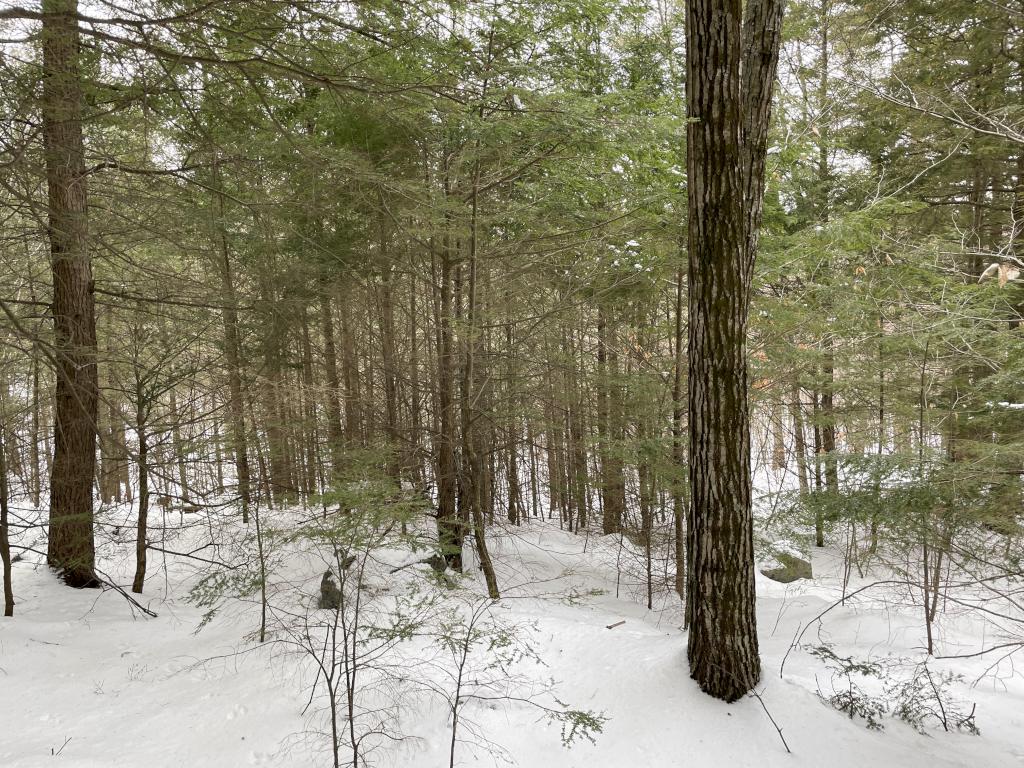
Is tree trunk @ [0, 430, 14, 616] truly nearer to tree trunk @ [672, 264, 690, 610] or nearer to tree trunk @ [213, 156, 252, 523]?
tree trunk @ [213, 156, 252, 523]

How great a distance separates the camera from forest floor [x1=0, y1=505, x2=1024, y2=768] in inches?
151

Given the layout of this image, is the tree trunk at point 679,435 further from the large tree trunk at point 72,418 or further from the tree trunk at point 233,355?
the large tree trunk at point 72,418

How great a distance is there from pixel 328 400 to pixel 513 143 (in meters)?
4.28

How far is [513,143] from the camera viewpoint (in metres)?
6.31

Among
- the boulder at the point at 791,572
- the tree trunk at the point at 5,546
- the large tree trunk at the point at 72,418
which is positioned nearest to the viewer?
the tree trunk at the point at 5,546

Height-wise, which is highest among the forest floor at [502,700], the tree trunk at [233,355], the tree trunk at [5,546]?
the tree trunk at [233,355]

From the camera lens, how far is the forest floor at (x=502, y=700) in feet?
12.5

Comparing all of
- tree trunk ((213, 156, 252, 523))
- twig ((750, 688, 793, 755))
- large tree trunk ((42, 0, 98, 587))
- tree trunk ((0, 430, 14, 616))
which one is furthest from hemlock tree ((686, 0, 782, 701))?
tree trunk ((0, 430, 14, 616))

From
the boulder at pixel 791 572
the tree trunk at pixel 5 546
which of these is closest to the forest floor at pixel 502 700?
the tree trunk at pixel 5 546

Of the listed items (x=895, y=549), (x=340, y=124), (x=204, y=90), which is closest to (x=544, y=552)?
(x=895, y=549)

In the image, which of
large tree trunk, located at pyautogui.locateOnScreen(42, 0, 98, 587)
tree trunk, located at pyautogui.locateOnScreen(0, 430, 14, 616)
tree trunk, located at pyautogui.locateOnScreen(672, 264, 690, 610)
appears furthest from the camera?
tree trunk, located at pyautogui.locateOnScreen(672, 264, 690, 610)

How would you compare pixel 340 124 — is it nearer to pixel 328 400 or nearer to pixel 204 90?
pixel 204 90

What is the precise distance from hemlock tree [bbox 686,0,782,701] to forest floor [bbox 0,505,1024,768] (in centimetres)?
41

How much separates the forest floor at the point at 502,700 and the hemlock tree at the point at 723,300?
0.41m
